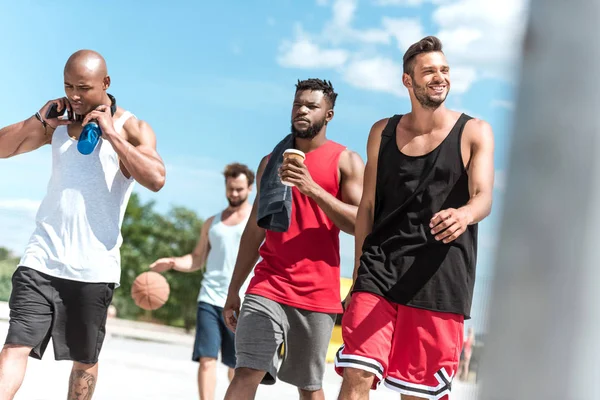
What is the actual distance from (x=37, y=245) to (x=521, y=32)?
189 inches

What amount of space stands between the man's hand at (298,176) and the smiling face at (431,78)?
847 millimetres

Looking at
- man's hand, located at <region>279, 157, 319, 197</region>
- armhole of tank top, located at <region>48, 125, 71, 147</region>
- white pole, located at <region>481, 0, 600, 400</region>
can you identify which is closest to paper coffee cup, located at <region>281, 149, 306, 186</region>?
man's hand, located at <region>279, 157, 319, 197</region>

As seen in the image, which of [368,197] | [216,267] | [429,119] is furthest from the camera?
[216,267]

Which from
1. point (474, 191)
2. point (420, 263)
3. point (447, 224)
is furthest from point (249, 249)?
point (447, 224)

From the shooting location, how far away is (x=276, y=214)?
525 centimetres

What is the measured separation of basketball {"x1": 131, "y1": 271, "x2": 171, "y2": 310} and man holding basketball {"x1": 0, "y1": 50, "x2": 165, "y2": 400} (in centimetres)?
375

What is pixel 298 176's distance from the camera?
4.99 meters

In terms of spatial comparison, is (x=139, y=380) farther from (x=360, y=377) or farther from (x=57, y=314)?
(x=360, y=377)

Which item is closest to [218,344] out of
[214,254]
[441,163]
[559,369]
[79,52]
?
[214,254]

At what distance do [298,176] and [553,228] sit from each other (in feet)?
13.9

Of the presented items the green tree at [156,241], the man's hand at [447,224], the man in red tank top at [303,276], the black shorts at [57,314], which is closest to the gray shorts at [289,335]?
the man in red tank top at [303,276]

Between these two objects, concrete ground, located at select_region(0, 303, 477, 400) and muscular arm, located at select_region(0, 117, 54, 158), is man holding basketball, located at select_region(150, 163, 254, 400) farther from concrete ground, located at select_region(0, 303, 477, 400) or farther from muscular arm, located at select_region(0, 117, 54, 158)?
muscular arm, located at select_region(0, 117, 54, 158)

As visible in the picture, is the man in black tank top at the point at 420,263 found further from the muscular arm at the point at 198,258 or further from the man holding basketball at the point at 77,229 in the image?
the muscular arm at the point at 198,258

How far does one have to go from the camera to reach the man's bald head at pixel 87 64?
5.26 metres
